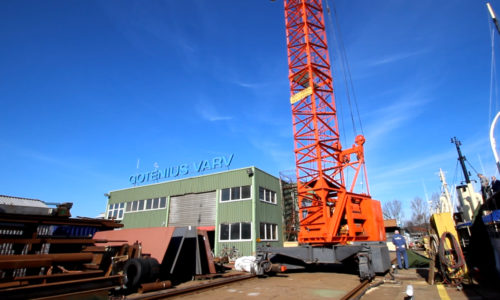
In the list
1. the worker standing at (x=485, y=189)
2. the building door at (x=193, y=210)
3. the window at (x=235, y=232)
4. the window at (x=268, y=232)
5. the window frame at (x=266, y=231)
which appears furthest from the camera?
the building door at (x=193, y=210)

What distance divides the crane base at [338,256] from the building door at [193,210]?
10.6 metres

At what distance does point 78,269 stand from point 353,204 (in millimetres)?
12216

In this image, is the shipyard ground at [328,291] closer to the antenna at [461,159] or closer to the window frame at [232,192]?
the window frame at [232,192]

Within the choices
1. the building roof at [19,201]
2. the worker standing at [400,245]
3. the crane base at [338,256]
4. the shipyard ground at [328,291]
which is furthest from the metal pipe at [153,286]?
the building roof at [19,201]

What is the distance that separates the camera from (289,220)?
79.7 feet

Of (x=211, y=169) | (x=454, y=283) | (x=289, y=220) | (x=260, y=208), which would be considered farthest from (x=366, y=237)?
(x=211, y=169)

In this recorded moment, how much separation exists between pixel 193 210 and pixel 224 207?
135 inches

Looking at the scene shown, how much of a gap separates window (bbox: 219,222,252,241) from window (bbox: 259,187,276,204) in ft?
8.57

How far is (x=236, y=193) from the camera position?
71.1ft

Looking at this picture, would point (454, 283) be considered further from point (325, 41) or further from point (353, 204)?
point (325, 41)

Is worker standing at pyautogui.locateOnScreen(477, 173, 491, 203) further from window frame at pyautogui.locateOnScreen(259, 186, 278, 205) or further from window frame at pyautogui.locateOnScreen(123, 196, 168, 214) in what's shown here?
window frame at pyautogui.locateOnScreen(123, 196, 168, 214)

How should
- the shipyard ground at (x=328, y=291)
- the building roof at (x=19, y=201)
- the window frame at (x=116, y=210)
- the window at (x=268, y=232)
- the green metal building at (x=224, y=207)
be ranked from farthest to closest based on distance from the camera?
the window frame at (x=116, y=210) < the window at (x=268, y=232) < the green metal building at (x=224, y=207) < the building roof at (x=19, y=201) < the shipyard ground at (x=328, y=291)

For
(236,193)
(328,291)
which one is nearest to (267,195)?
(236,193)

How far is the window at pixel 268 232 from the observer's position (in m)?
20.9
